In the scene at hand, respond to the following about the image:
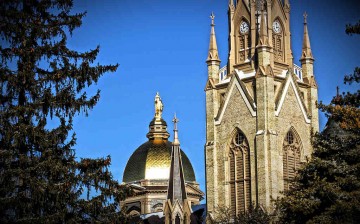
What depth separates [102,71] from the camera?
29812 mm

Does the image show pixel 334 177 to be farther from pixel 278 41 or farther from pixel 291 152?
pixel 278 41

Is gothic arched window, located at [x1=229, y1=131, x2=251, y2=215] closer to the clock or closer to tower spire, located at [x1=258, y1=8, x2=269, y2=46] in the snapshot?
tower spire, located at [x1=258, y1=8, x2=269, y2=46]

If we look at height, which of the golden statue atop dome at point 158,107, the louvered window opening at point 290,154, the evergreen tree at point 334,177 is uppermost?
the golden statue atop dome at point 158,107

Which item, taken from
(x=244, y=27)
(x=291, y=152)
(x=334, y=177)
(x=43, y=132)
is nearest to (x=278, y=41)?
(x=244, y=27)

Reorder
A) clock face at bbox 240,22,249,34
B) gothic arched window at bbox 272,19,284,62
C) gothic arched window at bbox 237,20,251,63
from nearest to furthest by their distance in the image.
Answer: gothic arched window at bbox 237,20,251,63 < gothic arched window at bbox 272,19,284,62 < clock face at bbox 240,22,249,34

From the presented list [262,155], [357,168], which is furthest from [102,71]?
[262,155]

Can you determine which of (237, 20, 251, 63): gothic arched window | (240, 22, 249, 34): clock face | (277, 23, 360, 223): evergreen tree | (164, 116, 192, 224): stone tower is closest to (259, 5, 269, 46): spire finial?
(237, 20, 251, 63): gothic arched window

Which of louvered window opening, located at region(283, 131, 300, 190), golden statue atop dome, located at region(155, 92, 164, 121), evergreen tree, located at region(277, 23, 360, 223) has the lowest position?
evergreen tree, located at region(277, 23, 360, 223)

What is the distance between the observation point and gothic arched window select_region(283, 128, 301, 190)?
6931cm

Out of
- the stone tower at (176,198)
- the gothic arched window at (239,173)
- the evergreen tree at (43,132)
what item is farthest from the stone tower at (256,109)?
the evergreen tree at (43,132)

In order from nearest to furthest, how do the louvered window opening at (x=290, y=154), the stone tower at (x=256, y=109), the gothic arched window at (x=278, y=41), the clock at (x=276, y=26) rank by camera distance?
the stone tower at (x=256, y=109) < the louvered window opening at (x=290, y=154) < the gothic arched window at (x=278, y=41) < the clock at (x=276, y=26)

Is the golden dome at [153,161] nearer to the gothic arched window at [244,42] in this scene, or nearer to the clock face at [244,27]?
the gothic arched window at [244,42]

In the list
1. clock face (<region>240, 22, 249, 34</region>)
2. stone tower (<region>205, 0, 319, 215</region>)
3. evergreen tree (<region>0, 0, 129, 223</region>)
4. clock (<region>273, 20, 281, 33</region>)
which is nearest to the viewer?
evergreen tree (<region>0, 0, 129, 223</region>)

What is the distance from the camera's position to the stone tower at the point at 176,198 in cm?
7188
